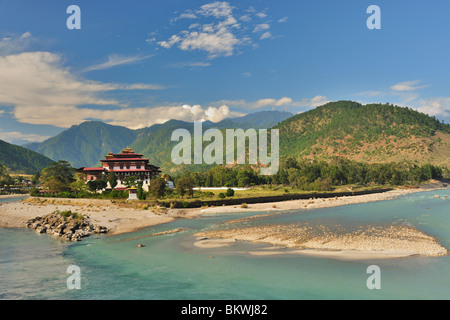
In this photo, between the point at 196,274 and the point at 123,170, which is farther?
the point at 123,170

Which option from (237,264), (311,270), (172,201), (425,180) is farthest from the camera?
(425,180)

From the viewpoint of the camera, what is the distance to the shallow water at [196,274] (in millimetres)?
22500

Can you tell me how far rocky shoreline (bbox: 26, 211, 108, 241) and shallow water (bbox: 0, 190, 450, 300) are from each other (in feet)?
14.0

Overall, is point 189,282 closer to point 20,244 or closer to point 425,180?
point 20,244

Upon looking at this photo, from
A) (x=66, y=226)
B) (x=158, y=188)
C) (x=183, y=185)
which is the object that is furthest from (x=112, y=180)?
(x=66, y=226)

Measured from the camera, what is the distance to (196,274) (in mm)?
26891

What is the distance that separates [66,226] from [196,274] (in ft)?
98.1

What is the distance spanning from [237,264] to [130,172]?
7098cm

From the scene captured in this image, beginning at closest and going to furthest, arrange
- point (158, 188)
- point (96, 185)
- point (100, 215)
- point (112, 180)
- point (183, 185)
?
1. point (100, 215)
2. point (158, 188)
3. point (183, 185)
4. point (96, 185)
5. point (112, 180)

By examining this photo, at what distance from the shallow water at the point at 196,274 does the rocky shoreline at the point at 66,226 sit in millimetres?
4255

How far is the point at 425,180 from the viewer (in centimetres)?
15962

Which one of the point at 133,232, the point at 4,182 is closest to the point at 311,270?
the point at 133,232

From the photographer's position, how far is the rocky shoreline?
43.7m
